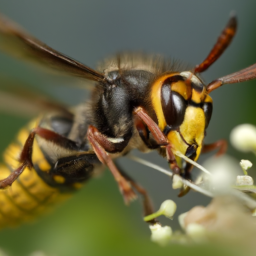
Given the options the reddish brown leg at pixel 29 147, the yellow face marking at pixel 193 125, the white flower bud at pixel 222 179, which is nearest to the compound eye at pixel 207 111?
the yellow face marking at pixel 193 125

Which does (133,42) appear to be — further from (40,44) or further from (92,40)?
(40,44)

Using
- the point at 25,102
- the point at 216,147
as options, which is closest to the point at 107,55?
the point at 25,102

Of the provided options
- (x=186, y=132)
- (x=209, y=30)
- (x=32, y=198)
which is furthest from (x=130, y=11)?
(x=186, y=132)

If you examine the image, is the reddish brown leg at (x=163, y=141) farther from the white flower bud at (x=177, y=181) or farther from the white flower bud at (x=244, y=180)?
the white flower bud at (x=244, y=180)

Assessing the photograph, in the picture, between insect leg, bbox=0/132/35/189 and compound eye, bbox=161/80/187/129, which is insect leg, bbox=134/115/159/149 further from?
insect leg, bbox=0/132/35/189

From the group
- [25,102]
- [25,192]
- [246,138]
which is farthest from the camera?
[25,102]

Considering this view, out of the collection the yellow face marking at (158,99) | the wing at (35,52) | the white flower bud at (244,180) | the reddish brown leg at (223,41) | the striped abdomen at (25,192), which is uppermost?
the wing at (35,52)

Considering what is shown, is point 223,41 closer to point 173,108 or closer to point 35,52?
point 173,108
